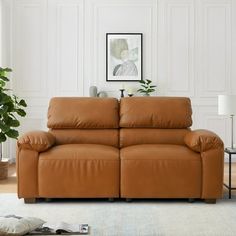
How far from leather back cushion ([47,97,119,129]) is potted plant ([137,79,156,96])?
6.19 ft

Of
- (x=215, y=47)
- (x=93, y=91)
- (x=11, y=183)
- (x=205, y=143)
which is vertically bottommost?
(x=11, y=183)

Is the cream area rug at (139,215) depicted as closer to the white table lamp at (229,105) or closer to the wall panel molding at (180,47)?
the white table lamp at (229,105)

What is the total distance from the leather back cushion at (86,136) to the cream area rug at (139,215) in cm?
68

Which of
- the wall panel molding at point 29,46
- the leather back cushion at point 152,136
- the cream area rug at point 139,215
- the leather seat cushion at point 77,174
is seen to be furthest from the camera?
the wall panel molding at point 29,46

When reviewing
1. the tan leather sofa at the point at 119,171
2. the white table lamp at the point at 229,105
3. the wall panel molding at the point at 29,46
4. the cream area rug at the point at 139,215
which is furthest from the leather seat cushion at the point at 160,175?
the wall panel molding at the point at 29,46

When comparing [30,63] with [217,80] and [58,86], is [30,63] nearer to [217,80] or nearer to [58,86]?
[58,86]

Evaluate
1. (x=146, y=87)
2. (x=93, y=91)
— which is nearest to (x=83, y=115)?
(x=93, y=91)

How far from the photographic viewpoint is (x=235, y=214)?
378 cm

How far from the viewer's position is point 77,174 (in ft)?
13.6

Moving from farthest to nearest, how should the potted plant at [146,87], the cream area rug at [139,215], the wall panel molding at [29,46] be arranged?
the wall panel molding at [29,46], the potted plant at [146,87], the cream area rug at [139,215]

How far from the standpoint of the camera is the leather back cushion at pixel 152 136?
4715mm

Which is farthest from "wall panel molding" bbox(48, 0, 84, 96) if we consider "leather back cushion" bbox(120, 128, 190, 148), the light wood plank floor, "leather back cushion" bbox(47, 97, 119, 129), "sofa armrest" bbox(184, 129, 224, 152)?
"sofa armrest" bbox(184, 129, 224, 152)

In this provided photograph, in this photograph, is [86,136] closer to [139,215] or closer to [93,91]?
[139,215]

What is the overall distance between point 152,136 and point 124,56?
239cm
